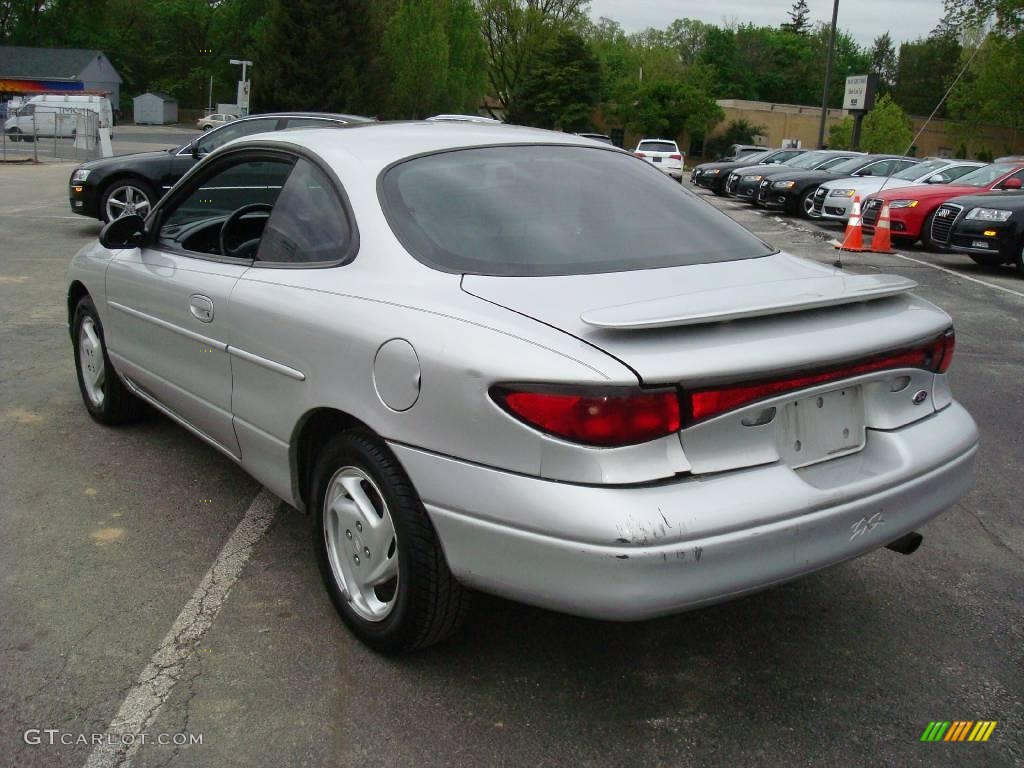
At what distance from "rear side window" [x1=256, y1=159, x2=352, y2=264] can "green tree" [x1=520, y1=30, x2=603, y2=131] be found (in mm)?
63899

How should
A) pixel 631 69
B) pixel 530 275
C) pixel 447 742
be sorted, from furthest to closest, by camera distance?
pixel 631 69 → pixel 530 275 → pixel 447 742

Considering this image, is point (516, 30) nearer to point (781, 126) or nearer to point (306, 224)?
point (781, 126)

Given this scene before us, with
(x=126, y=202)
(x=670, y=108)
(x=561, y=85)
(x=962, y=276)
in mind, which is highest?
(x=561, y=85)

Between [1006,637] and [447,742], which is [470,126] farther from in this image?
[1006,637]

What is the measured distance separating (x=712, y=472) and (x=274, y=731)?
4.45 ft

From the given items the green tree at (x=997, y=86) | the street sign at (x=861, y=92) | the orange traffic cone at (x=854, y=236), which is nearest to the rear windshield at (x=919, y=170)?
the orange traffic cone at (x=854, y=236)

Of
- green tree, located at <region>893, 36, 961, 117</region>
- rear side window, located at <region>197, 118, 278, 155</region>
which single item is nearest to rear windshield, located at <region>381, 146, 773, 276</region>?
rear side window, located at <region>197, 118, 278, 155</region>

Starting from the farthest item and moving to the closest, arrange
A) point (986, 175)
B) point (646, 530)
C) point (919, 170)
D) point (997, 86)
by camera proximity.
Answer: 1. point (997, 86)
2. point (919, 170)
3. point (986, 175)
4. point (646, 530)

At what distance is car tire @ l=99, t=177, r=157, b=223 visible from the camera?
12.3m

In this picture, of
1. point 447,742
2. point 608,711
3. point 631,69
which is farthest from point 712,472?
point 631,69

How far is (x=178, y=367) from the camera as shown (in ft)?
13.3

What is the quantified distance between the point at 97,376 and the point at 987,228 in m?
11.3

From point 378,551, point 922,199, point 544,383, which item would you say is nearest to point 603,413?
point 544,383

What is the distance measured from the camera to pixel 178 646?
3102 millimetres
